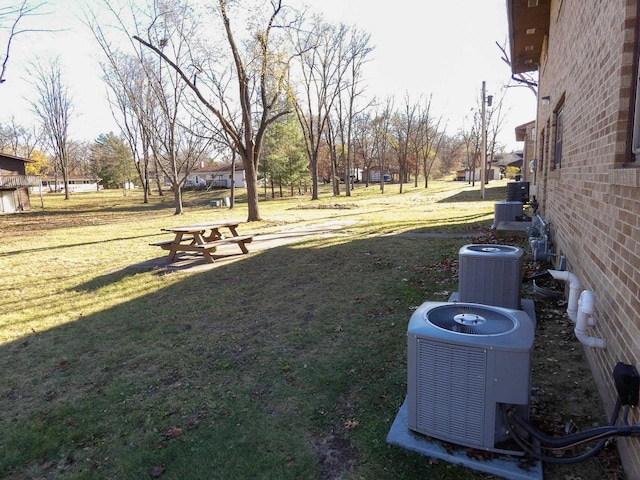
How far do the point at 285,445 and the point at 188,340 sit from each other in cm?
236

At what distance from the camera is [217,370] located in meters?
3.89

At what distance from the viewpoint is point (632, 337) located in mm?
2084

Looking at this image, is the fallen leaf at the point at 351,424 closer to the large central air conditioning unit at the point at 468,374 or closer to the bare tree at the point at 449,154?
the large central air conditioning unit at the point at 468,374

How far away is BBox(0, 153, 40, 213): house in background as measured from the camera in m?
32.2

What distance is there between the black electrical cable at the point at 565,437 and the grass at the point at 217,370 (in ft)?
1.27

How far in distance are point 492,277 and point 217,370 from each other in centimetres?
272

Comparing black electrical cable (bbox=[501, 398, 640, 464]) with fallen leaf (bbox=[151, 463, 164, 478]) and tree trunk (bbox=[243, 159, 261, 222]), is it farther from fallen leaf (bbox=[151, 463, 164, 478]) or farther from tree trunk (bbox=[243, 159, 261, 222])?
tree trunk (bbox=[243, 159, 261, 222])

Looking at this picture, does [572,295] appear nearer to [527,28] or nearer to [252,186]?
[527,28]

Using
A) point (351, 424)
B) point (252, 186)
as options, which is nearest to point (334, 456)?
point (351, 424)

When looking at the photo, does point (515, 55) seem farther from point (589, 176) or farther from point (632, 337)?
point (632, 337)

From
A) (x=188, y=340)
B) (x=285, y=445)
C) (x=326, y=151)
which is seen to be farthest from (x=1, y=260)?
(x=326, y=151)

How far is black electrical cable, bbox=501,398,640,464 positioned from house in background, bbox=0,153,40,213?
1546 inches

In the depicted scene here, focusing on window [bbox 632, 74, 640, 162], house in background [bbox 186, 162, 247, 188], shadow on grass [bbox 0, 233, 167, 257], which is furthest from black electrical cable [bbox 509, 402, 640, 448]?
house in background [bbox 186, 162, 247, 188]

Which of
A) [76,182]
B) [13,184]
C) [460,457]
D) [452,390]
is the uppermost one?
[76,182]
